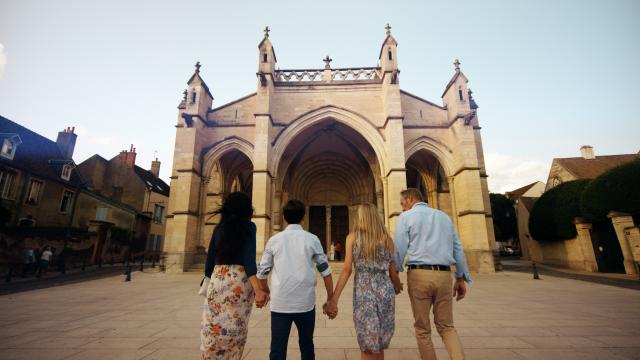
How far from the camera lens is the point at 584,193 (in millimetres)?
14328

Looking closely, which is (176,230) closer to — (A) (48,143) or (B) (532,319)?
(B) (532,319)

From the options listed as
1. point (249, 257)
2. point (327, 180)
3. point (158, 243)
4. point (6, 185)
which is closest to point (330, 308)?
point (249, 257)

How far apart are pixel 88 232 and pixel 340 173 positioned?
55.5 ft

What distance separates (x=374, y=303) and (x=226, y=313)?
3.71ft

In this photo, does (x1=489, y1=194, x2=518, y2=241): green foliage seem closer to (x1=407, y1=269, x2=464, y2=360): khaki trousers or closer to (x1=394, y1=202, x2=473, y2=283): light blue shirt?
(x1=394, y1=202, x2=473, y2=283): light blue shirt

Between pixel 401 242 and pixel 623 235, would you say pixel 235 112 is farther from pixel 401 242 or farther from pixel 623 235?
pixel 623 235

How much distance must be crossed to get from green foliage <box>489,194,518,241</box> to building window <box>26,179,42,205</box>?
142ft

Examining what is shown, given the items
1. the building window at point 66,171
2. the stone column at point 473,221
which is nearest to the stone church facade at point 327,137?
the stone column at point 473,221

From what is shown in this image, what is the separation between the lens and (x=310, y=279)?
2.27 metres

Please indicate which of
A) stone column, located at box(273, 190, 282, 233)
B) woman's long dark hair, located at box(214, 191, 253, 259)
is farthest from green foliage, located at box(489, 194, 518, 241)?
woman's long dark hair, located at box(214, 191, 253, 259)

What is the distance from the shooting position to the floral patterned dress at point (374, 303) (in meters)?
2.24

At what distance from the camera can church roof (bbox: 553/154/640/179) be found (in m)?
21.3

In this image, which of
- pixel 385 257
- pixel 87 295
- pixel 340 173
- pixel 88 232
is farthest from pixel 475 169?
pixel 88 232

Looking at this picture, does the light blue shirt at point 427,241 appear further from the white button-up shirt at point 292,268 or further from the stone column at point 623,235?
the stone column at point 623,235
